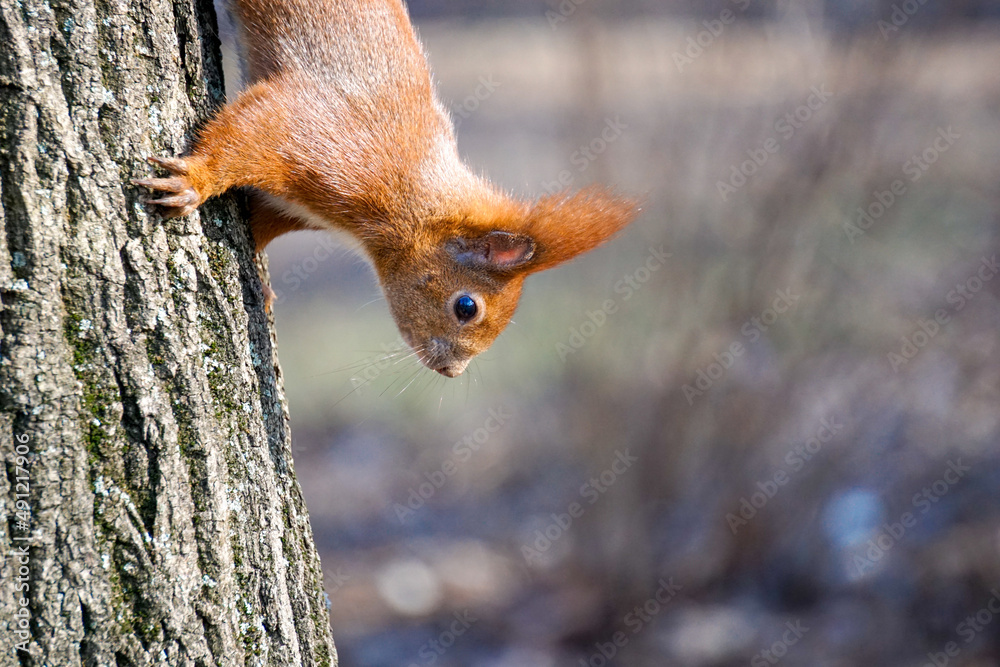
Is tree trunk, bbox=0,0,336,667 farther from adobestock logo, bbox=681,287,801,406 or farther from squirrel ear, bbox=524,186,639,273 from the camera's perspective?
adobestock logo, bbox=681,287,801,406

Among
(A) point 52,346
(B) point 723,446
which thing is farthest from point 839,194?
(A) point 52,346

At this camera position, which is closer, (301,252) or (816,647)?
(816,647)

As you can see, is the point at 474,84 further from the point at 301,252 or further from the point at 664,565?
the point at 664,565

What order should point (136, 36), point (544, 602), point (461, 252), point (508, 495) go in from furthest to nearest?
point (508, 495) < point (544, 602) < point (461, 252) < point (136, 36)

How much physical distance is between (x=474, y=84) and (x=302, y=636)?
6.72 meters

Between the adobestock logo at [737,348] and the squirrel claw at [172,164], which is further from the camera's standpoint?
the adobestock logo at [737,348]

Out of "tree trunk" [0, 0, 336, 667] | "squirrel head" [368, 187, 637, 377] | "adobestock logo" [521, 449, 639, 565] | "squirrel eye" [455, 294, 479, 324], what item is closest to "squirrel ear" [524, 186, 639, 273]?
"squirrel head" [368, 187, 637, 377]

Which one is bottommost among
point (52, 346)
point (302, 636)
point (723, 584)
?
point (302, 636)

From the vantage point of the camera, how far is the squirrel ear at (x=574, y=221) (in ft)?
7.99

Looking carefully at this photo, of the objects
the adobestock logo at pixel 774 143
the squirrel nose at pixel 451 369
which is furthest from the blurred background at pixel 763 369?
the squirrel nose at pixel 451 369

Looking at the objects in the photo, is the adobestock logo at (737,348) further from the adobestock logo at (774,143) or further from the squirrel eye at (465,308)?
the squirrel eye at (465,308)

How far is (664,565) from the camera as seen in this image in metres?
4.58

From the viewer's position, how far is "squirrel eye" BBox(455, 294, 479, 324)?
2.59 m

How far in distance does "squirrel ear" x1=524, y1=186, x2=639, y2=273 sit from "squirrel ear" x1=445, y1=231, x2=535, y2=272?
1.6 inches
